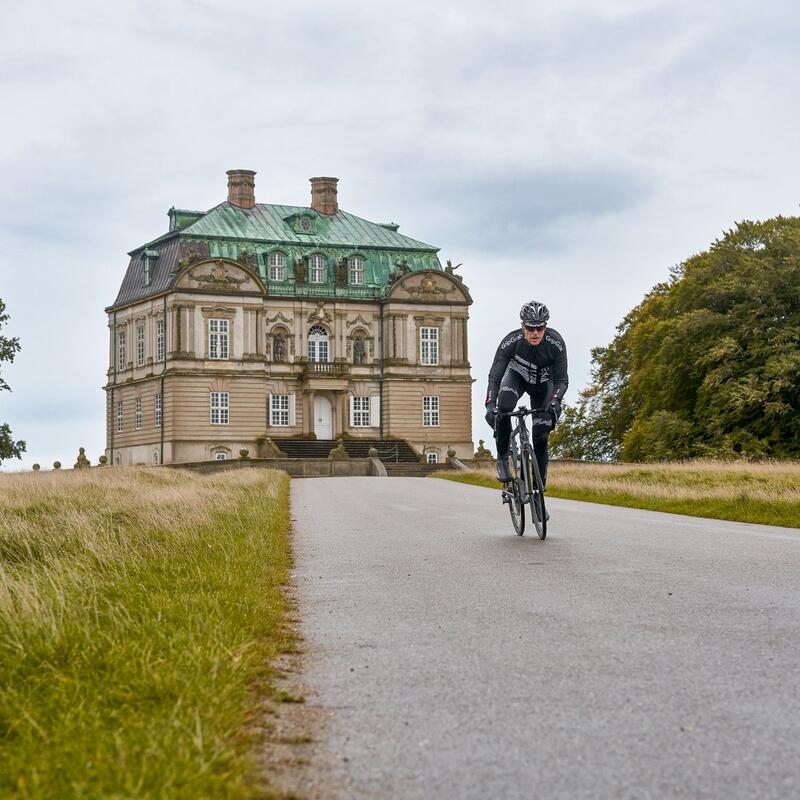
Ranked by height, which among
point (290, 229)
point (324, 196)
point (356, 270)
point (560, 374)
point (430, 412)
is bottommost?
point (560, 374)

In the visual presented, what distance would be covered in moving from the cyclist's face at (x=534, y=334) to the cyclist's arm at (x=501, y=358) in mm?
103

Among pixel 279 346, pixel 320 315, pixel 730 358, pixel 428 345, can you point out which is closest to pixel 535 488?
pixel 730 358

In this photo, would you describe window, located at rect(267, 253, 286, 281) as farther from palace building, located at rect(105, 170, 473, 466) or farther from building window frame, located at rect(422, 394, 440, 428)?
building window frame, located at rect(422, 394, 440, 428)

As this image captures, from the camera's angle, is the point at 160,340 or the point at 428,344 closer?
the point at 160,340

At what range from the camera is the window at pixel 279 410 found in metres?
71.4

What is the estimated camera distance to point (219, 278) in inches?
2753

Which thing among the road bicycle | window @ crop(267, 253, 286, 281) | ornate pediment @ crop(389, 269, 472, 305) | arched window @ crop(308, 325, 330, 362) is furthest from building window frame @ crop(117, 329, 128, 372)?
the road bicycle

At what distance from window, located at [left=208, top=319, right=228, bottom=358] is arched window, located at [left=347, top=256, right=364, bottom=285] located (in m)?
9.08

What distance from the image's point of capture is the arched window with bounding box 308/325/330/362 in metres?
73.4

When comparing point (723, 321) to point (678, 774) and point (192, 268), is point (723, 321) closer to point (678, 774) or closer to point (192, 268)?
point (192, 268)

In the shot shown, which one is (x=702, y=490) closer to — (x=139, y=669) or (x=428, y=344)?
(x=139, y=669)

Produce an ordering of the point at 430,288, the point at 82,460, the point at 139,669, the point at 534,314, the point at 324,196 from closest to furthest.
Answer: the point at 139,669 → the point at 534,314 → the point at 82,460 → the point at 430,288 → the point at 324,196

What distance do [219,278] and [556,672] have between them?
65801 mm

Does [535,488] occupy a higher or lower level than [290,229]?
lower
